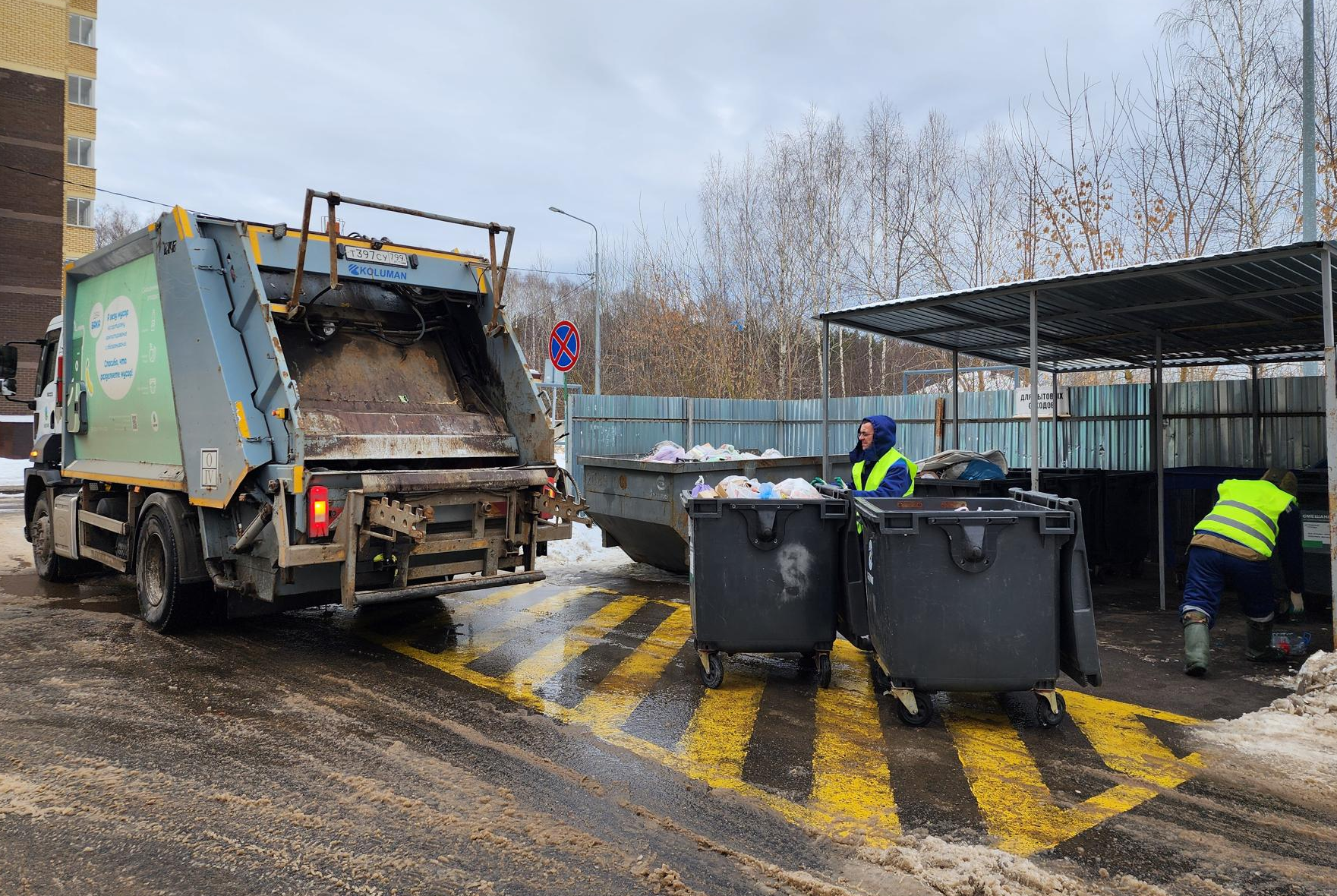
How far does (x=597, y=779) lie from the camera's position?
370 centimetres

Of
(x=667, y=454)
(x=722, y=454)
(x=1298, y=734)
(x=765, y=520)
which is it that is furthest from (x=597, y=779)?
(x=722, y=454)

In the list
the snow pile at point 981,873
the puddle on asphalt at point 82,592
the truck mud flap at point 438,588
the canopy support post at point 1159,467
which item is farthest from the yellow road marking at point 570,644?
the canopy support post at point 1159,467

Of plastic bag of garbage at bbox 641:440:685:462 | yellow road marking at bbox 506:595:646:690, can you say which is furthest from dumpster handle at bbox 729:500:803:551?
plastic bag of garbage at bbox 641:440:685:462

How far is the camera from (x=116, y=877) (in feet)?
9.36

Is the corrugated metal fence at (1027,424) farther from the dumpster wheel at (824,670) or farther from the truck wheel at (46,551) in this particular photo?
the dumpster wheel at (824,670)

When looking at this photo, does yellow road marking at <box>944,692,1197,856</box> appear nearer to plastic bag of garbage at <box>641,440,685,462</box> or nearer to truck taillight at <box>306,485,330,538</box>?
truck taillight at <box>306,485,330,538</box>

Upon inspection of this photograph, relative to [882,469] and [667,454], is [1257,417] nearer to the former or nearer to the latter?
[882,469]

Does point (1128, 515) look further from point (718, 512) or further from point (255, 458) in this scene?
point (255, 458)

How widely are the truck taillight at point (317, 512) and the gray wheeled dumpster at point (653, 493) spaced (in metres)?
3.36

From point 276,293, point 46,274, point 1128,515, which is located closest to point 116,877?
point 276,293

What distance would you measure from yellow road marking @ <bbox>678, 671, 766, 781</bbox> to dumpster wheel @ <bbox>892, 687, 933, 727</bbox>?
739 millimetres

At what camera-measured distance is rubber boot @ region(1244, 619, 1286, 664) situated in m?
5.68

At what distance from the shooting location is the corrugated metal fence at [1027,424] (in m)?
9.91

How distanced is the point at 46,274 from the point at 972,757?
1401 inches
